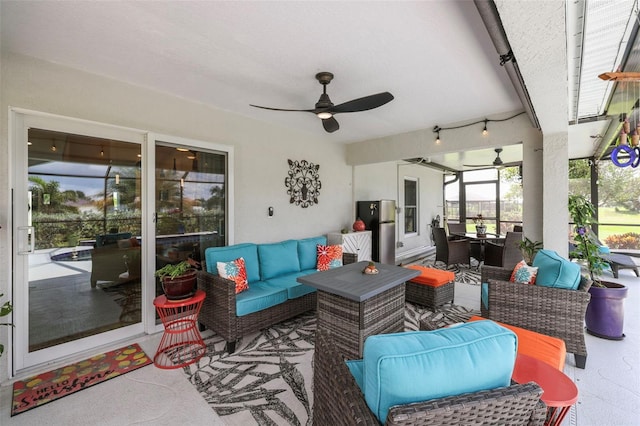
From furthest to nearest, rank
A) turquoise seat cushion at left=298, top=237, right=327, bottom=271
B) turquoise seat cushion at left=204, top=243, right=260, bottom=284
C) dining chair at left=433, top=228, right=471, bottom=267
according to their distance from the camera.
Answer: dining chair at left=433, top=228, right=471, bottom=267 → turquoise seat cushion at left=298, top=237, right=327, bottom=271 → turquoise seat cushion at left=204, top=243, right=260, bottom=284

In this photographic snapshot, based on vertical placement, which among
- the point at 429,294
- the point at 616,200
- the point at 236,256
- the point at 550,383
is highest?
the point at 616,200

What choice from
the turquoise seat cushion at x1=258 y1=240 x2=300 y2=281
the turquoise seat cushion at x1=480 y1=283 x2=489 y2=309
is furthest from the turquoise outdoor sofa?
the turquoise seat cushion at x1=480 y1=283 x2=489 y2=309

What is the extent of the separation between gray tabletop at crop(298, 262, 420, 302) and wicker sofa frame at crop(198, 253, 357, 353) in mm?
696

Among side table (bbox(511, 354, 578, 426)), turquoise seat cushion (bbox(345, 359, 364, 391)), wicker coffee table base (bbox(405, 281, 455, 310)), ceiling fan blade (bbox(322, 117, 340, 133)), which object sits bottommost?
wicker coffee table base (bbox(405, 281, 455, 310))

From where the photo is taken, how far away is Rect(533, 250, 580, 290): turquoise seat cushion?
2.39 meters

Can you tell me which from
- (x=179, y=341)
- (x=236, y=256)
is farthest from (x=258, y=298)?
(x=179, y=341)

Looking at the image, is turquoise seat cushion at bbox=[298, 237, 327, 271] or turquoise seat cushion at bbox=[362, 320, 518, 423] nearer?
turquoise seat cushion at bbox=[362, 320, 518, 423]

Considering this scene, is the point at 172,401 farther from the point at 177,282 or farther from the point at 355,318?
the point at 355,318

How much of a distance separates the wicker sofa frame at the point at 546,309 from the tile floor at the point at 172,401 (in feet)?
0.80

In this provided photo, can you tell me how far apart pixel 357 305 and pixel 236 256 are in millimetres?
1658

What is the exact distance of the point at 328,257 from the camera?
4.02 meters

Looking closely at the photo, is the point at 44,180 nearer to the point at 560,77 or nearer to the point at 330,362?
the point at 330,362

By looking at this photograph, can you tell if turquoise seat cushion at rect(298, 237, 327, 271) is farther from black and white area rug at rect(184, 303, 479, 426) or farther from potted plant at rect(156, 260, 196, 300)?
potted plant at rect(156, 260, 196, 300)

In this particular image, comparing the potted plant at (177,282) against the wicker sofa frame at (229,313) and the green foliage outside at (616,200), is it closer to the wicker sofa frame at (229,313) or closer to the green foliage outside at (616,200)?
the wicker sofa frame at (229,313)
